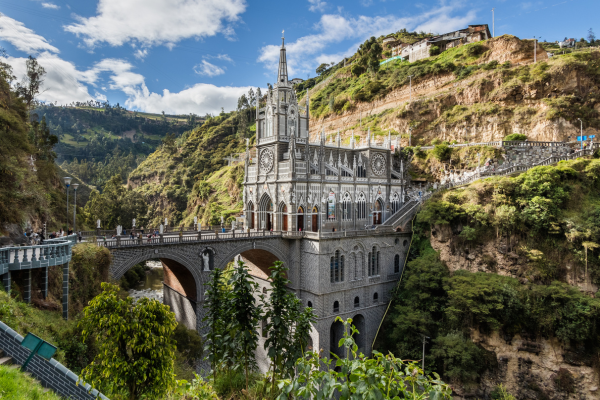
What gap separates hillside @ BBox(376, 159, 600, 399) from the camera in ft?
95.2

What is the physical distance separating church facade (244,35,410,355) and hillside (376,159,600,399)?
11.7 feet

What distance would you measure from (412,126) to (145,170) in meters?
92.7

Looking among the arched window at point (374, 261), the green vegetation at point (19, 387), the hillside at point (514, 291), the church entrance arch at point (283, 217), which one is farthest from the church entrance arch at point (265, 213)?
the green vegetation at point (19, 387)

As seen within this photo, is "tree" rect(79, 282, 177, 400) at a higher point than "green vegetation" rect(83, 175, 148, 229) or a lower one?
lower

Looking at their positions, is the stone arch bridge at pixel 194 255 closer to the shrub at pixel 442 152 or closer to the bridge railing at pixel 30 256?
the bridge railing at pixel 30 256

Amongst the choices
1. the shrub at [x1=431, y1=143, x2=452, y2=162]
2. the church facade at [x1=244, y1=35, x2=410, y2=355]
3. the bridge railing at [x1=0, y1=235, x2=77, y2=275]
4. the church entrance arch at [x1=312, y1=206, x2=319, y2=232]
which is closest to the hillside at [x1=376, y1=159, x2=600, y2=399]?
the church facade at [x1=244, y1=35, x2=410, y2=355]

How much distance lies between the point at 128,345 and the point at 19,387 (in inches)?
99.2

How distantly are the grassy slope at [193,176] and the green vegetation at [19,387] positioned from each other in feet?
177

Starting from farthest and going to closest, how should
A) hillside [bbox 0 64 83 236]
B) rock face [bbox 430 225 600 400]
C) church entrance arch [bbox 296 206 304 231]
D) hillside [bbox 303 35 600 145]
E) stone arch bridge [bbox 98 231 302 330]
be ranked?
hillside [bbox 303 35 600 145]
church entrance arch [bbox 296 206 304 231]
rock face [bbox 430 225 600 400]
stone arch bridge [bbox 98 231 302 330]
hillside [bbox 0 64 83 236]

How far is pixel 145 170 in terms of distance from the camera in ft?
377

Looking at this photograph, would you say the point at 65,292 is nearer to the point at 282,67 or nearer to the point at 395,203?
the point at 282,67

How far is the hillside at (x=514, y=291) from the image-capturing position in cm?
2902

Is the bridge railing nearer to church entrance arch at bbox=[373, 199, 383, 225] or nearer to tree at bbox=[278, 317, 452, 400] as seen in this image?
tree at bbox=[278, 317, 452, 400]

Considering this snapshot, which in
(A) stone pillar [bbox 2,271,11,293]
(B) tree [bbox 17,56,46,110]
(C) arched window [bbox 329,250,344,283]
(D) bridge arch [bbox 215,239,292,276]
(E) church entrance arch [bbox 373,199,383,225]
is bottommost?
(C) arched window [bbox 329,250,344,283]
